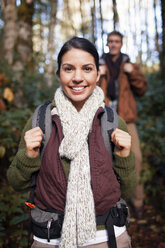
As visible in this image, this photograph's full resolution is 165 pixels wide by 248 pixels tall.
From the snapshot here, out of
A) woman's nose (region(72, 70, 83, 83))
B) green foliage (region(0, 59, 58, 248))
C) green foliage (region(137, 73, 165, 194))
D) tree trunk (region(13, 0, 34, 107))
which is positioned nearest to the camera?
woman's nose (region(72, 70, 83, 83))

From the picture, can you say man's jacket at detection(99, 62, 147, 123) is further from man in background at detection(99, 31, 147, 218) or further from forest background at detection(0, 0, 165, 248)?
forest background at detection(0, 0, 165, 248)

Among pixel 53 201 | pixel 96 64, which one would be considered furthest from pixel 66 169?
pixel 96 64

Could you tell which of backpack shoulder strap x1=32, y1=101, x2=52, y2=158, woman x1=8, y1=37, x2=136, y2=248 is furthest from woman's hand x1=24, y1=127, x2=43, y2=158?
backpack shoulder strap x1=32, y1=101, x2=52, y2=158

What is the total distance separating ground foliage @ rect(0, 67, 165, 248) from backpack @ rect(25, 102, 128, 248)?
109 centimetres

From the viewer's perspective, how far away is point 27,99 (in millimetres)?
6352

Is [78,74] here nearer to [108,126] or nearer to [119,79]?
[108,126]

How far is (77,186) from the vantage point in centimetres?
159

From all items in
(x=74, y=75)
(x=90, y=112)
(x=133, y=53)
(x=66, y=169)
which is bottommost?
(x=66, y=169)

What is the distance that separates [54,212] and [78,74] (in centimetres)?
106

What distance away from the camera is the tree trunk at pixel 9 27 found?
21.2 feet

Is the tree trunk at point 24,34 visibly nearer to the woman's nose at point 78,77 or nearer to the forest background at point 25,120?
the forest background at point 25,120

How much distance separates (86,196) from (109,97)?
2526mm

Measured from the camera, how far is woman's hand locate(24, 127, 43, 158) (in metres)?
1.54

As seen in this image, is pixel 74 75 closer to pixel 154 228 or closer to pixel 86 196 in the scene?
pixel 86 196
